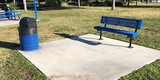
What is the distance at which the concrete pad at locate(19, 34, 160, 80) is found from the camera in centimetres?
435

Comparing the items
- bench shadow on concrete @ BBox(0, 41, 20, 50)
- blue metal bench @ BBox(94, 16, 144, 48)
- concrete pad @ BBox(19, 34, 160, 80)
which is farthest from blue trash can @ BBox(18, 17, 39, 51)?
blue metal bench @ BBox(94, 16, 144, 48)

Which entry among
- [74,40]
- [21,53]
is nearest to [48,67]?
[21,53]

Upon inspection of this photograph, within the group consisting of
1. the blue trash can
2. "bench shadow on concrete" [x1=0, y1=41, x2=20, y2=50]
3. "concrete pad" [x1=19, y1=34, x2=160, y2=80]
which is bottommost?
"concrete pad" [x1=19, y1=34, x2=160, y2=80]

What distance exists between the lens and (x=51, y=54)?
18.6ft

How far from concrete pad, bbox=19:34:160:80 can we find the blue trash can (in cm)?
22

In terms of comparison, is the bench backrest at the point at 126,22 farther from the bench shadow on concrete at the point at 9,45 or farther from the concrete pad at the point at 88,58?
the bench shadow on concrete at the point at 9,45

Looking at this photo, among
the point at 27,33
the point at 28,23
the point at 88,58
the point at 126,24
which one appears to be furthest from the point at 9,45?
the point at 126,24

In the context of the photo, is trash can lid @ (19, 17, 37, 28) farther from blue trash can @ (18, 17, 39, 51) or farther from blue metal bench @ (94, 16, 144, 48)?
blue metal bench @ (94, 16, 144, 48)

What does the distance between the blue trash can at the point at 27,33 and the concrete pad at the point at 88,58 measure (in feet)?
0.73

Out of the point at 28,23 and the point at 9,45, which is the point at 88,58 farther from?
the point at 9,45

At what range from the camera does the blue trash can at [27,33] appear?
5.80m

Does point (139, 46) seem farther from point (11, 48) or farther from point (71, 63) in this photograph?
point (11, 48)

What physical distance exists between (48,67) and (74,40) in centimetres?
273

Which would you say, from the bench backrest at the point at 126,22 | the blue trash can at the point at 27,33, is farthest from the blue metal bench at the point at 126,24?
the blue trash can at the point at 27,33
